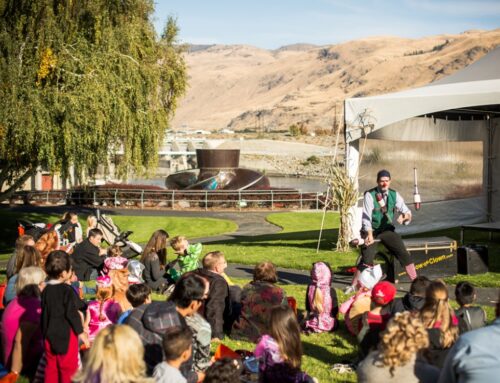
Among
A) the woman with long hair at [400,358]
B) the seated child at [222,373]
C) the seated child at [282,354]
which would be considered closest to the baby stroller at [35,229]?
the seated child at [282,354]

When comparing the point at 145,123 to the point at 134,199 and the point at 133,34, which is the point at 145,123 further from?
the point at 134,199

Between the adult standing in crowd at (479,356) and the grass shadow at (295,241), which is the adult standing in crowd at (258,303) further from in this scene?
the grass shadow at (295,241)

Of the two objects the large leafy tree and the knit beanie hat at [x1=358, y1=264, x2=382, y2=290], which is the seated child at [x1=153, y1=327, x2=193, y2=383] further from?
the large leafy tree

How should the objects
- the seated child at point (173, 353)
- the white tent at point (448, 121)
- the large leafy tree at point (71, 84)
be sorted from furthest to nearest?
the large leafy tree at point (71, 84), the white tent at point (448, 121), the seated child at point (173, 353)

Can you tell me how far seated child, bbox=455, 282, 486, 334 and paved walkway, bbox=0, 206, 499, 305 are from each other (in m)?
3.76

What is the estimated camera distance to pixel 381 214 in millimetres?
11539

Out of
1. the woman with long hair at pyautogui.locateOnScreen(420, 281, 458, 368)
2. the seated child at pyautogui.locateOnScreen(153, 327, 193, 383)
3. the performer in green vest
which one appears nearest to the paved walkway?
the performer in green vest

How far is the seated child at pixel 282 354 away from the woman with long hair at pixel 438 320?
1137 millimetres

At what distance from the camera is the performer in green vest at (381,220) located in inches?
448

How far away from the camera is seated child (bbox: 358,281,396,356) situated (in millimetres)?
7188

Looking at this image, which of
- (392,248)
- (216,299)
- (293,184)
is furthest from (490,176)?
(293,184)

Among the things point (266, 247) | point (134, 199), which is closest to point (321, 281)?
point (266, 247)

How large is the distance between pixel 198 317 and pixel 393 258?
231 inches

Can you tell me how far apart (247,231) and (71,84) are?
10144 mm
